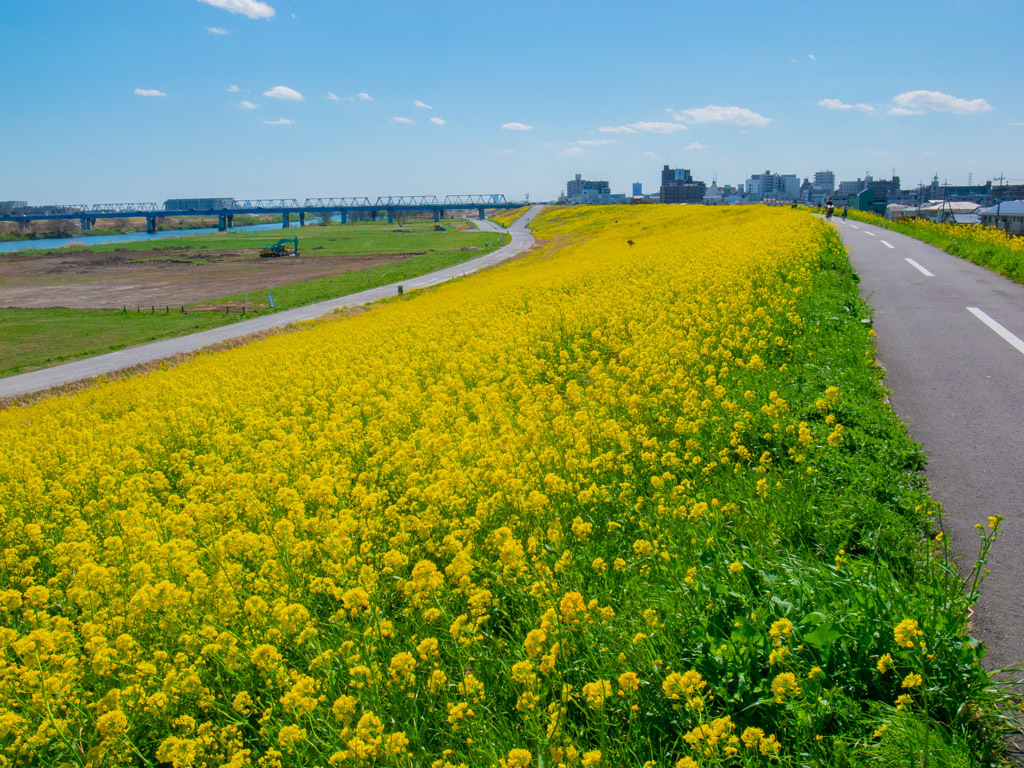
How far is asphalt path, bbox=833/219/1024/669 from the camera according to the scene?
4004 mm

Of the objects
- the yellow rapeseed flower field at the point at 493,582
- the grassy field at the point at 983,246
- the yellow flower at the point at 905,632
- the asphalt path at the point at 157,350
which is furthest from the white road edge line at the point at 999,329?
the asphalt path at the point at 157,350

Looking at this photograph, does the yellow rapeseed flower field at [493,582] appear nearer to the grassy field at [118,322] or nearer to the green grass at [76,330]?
the green grass at [76,330]

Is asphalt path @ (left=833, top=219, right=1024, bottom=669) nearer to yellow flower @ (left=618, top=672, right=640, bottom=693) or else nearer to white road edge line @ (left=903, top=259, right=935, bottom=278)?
white road edge line @ (left=903, top=259, right=935, bottom=278)

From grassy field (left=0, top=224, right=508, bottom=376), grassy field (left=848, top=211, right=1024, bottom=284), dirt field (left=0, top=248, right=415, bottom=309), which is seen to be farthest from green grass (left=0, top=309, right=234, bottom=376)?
grassy field (left=848, top=211, right=1024, bottom=284)

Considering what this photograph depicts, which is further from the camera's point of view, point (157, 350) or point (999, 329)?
point (157, 350)

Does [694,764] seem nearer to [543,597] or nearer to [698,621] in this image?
[698,621]

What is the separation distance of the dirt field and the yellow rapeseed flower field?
4491cm

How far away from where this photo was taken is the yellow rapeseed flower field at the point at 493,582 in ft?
10.6

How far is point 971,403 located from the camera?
7.10m

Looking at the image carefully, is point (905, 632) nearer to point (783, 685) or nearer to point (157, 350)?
point (783, 685)

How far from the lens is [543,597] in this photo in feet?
13.7

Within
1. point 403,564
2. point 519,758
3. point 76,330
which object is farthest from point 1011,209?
point 519,758

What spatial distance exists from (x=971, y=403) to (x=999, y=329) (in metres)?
4.63

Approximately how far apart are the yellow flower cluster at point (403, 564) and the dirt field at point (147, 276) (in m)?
43.7
